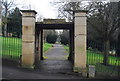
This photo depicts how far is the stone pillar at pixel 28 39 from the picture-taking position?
31.4ft

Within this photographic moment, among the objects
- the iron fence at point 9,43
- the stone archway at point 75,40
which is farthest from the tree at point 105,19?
the stone archway at point 75,40

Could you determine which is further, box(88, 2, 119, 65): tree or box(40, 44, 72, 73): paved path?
box(88, 2, 119, 65): tree

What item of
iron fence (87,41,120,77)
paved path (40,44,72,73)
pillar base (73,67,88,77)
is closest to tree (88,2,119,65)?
iron fence (87,41,120,77)

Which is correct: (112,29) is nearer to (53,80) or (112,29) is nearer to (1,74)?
(53,80)

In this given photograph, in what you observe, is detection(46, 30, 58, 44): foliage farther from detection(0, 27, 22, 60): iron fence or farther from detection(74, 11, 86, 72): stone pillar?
detection(74, 11, 86, 72): stone pillar

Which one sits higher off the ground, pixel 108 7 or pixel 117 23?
pixel 108 7

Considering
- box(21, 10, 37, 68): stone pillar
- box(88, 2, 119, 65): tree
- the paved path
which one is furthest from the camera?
box(88, 2, 119, 65): tree

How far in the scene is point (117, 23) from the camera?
13977mm

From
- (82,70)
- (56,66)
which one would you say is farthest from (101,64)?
(82,70)

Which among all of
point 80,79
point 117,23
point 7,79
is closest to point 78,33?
point 80,79

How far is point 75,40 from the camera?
30.8ft

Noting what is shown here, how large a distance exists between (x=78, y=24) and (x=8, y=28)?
14.2 feet

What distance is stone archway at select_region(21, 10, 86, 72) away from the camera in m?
9.32

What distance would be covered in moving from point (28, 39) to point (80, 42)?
9.25ft
